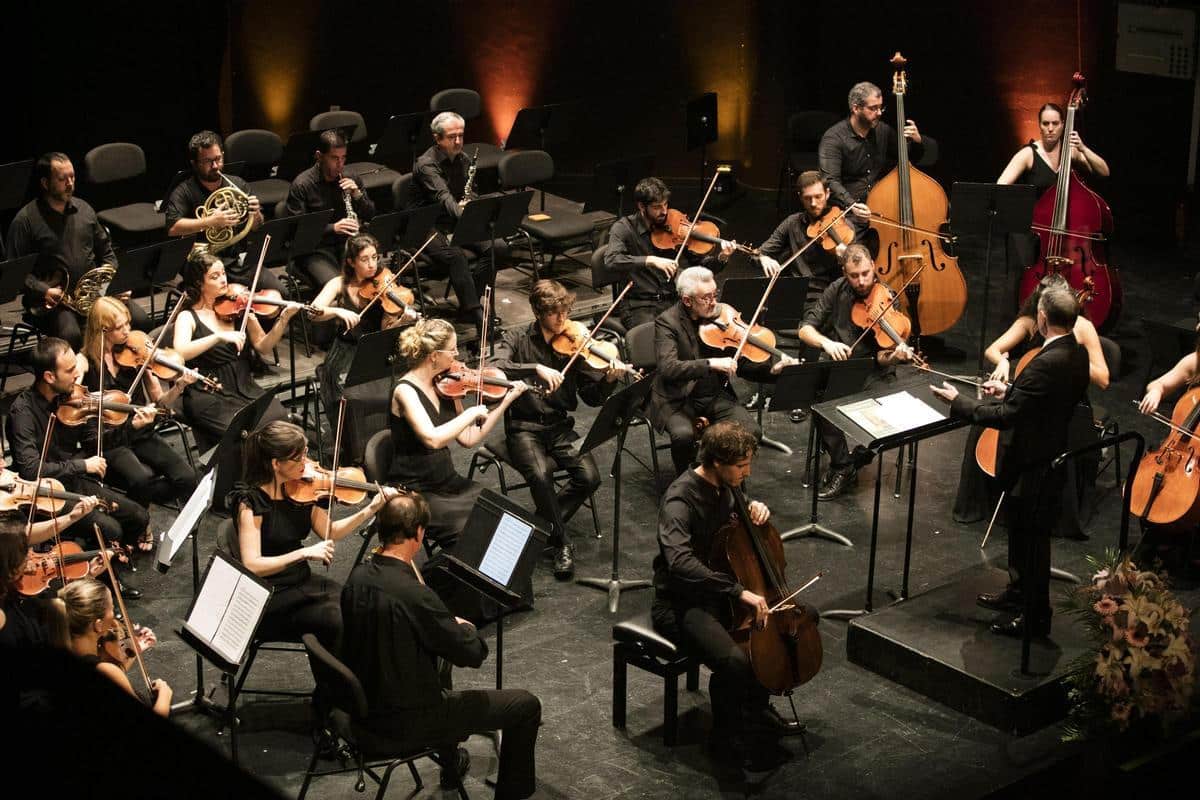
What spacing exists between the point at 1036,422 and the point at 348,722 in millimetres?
2926

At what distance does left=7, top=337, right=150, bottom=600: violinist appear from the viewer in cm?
644

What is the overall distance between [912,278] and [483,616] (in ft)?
11.6

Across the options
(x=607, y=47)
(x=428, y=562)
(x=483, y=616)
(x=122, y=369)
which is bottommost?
(x=483, y=616)

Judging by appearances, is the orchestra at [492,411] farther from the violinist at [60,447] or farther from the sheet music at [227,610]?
the sheet music at [227,610]

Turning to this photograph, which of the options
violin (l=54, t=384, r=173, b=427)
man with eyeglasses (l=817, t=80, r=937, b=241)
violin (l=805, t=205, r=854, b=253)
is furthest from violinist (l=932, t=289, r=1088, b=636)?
violin (l=54, t=384, r=173, b=427)

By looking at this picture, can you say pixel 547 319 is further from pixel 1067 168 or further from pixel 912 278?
pixel 1067 168

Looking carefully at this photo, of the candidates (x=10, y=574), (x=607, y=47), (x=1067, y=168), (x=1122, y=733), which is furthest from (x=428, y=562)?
(x=607, y=47)

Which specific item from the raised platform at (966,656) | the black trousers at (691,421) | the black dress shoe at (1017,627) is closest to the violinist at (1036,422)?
the black dress shoe at (1017,627)

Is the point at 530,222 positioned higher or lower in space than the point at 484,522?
higher

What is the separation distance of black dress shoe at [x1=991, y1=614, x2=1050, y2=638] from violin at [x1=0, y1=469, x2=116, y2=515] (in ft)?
12.3

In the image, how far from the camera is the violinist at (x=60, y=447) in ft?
21.1

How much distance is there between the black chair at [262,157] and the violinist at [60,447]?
3.27 meters

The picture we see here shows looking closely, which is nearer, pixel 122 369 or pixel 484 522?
pixel 484 522

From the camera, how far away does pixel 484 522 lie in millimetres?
5488
